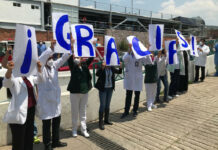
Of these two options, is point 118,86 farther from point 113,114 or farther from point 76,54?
point 76,54

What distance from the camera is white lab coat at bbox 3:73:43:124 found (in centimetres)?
324

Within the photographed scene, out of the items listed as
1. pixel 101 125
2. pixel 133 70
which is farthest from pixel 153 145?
pixel 133 70

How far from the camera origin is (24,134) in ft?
11.2

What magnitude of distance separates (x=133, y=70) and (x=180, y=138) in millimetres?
2182

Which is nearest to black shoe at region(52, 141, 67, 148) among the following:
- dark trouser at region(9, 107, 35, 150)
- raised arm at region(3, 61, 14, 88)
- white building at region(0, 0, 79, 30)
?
dark trouser at region(9, 107, 35, 150)

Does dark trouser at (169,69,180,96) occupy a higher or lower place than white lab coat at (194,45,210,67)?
lower

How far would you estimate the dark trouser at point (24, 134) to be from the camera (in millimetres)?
3299

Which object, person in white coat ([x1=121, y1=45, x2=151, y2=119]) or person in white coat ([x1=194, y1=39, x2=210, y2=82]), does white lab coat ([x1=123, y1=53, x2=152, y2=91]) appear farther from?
person in white coat ([x1=194, y1=39, x2=210, y2=82])

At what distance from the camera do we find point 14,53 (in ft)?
10.3

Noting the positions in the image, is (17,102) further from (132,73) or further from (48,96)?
(132,73)

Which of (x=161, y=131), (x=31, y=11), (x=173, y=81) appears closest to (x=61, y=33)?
(x=161, y=131)

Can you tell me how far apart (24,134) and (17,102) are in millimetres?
530

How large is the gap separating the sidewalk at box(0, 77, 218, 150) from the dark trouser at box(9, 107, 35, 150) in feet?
3.26

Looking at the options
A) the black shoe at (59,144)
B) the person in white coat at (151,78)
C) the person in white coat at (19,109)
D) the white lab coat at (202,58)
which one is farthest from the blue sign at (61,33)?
the white lab coat at (202,58)
